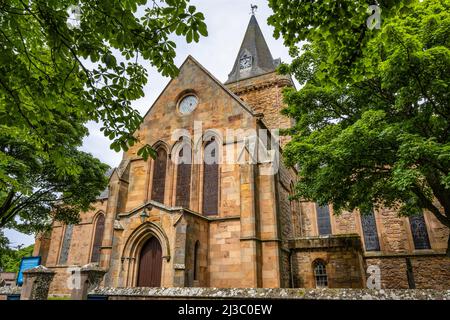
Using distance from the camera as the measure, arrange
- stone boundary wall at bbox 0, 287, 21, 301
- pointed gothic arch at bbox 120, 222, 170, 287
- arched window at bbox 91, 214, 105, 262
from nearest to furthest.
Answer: stone boundary wall at bbox 0, 287, 21, 301 < pointed gothic arch at bbox 120, 222, 170, 287 < arched window at bbox 91, 214, 105, 262

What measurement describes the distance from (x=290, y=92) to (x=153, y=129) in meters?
8.45

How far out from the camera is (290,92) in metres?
11.9

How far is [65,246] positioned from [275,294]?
88.0 feet

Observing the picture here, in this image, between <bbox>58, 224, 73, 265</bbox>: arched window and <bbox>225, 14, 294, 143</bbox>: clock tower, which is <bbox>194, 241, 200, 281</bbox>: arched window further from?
<bbox>58, 224, 73, 265</bbox>: arched window

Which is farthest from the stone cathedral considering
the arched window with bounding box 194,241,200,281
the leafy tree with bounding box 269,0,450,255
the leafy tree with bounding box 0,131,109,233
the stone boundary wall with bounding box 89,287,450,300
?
Answer: the stone boundary wall with bounding box 89,287,450,300

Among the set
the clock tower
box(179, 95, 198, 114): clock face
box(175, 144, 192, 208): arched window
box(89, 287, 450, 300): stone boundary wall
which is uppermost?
the clock tower

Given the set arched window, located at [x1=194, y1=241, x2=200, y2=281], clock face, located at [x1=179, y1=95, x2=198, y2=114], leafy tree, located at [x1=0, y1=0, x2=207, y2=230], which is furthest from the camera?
clock face, located at [x1=179, y1=95, x2=198, y2=114]

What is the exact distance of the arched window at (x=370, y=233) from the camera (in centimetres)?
1994

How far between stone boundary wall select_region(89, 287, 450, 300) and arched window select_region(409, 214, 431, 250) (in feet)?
56.8

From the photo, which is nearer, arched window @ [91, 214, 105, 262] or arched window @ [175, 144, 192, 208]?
arched window @ [175, 144, 192, 208]

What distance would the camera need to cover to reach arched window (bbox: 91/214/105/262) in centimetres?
2452

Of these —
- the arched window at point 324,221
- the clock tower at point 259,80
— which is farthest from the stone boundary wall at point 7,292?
the clock tower at point 259,80
